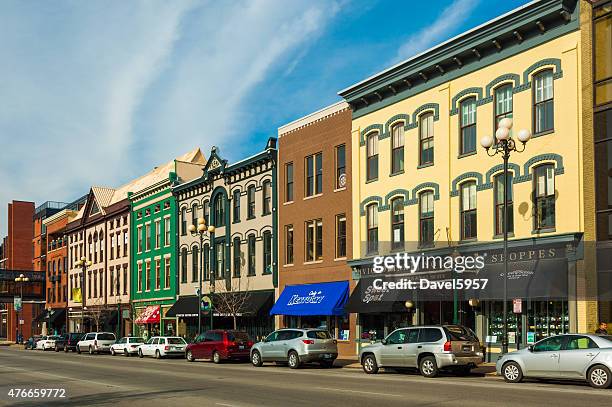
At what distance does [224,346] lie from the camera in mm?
34562

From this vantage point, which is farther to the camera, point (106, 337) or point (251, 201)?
point (106, 337)

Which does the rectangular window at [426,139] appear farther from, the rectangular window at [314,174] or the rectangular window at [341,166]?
the rectangular window at [314,174]

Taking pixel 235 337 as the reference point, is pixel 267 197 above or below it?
above

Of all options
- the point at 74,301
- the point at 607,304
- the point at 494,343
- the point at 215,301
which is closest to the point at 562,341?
the point at 607,304

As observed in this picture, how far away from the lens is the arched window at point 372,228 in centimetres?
3494

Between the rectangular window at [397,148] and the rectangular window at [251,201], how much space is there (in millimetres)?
13398

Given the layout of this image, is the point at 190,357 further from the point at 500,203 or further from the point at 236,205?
the point at 500,203

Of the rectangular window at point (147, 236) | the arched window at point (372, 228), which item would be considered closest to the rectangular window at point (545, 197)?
the arched window at point (372, 228)

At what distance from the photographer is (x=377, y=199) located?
1373 inches

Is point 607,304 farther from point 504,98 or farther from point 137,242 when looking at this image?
point 137,242

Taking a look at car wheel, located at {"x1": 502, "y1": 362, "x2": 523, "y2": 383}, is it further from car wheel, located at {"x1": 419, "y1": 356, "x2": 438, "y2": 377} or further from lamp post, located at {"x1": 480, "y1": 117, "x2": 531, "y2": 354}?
lamp post, located at {"x1": 480, "y1": 117, "x2": 531, "y2": 354}

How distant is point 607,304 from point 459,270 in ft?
19.9

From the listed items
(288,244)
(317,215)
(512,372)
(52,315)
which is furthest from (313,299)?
(52,315)

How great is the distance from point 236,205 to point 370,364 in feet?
74.6
